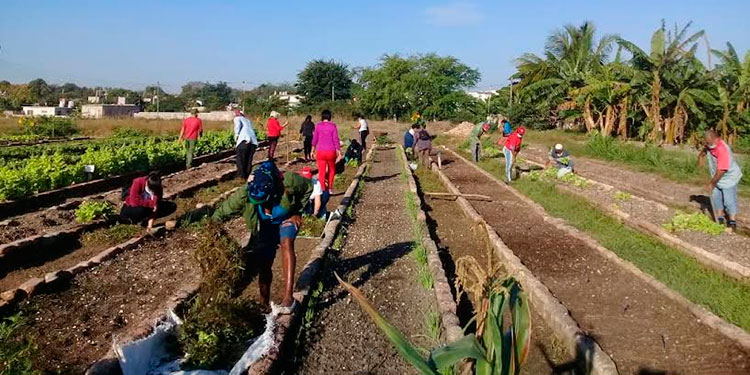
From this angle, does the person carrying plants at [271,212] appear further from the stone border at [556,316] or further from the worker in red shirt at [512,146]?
the worker in red shirt at [512,146]

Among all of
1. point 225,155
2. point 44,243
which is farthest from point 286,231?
point 225,155

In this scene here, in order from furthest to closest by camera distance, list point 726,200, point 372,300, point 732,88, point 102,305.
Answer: point 732,88 → point 726,200 → point 372,300 → point 102,305

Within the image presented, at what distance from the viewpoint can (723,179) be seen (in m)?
8.84

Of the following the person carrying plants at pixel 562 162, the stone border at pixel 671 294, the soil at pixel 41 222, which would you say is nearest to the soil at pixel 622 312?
the stone border at pixel 671 294

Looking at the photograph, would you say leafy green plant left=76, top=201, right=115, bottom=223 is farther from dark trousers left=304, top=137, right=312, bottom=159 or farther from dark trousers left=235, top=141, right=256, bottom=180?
dark trousers left=304, top=137, right=312, bottom=159

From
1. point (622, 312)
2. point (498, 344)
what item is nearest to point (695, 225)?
point (622, 312)

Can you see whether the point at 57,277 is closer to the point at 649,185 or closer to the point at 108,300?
the point at 108,300

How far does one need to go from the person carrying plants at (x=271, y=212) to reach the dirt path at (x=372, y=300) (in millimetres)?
465

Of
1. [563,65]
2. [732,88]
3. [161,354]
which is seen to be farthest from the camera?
[563,65]

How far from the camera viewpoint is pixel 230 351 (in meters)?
4.23

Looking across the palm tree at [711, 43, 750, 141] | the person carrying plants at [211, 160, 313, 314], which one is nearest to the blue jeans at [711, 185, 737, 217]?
the person carrying plants at [211, 160, 313, 314]

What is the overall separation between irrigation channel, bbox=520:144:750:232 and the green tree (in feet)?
148

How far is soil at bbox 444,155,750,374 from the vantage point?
180 inches

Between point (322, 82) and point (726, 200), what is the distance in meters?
57.3
